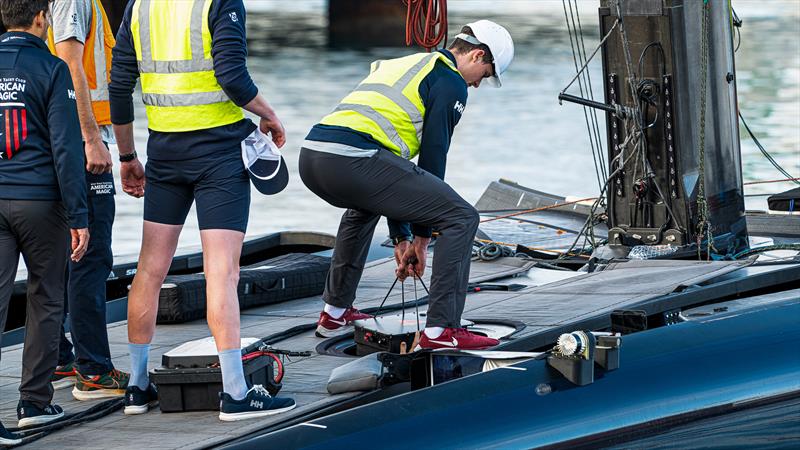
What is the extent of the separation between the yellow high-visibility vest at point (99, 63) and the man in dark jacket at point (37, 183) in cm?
62

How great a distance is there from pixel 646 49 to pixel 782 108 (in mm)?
19631

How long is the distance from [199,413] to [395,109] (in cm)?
134

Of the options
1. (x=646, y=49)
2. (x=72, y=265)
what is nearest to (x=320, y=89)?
(x=646, y=49)

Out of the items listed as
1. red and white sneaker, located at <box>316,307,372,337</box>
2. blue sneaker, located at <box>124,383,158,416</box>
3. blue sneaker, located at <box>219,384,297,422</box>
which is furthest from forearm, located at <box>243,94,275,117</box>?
red and white sneaker, located at <box>316,307,372,337</box>

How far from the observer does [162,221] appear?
4754mm

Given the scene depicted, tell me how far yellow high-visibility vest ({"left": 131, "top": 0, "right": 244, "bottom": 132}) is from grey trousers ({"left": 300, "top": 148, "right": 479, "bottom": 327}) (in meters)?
0.67

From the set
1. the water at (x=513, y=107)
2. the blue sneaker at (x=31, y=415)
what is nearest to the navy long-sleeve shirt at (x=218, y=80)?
the blue sneaker at (x=31, y=415)

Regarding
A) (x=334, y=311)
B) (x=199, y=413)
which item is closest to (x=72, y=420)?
(x=199, y=413)

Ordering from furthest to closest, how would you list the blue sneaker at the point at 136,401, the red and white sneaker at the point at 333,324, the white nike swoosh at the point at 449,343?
1. the red and white sneaker at the point at 333,324
2. the white nike swoosh at the point at 449,343
3. the blue sneaker at the point at 136,401

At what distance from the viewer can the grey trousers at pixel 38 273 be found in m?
4.53

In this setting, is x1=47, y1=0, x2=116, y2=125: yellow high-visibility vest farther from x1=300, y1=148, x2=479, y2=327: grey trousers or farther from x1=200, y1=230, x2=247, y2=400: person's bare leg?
x1=200, y1=230, x2=247, y2=400: person's bare leg

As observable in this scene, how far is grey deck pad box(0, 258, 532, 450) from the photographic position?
4410 millimetres

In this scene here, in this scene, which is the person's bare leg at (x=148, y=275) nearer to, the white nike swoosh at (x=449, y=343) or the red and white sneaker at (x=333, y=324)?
the white nike swoosh at (x=449, y=343)

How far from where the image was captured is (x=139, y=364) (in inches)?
189
